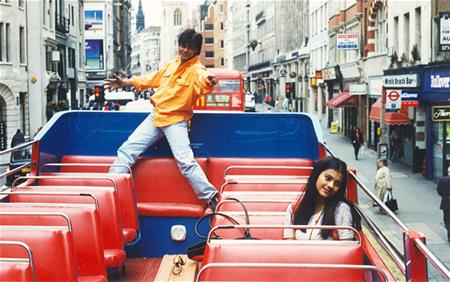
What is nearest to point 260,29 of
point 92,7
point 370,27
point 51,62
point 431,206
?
point 92,7

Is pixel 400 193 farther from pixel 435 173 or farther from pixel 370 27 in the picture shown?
pixel 370 27

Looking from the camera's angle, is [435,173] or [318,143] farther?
[435,173]

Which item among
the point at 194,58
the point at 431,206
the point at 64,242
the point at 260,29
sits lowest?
the point at 431,206

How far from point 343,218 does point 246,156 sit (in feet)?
10.3

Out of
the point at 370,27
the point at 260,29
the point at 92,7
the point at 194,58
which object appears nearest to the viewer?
the point at 194,58

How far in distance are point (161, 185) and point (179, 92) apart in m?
0.90

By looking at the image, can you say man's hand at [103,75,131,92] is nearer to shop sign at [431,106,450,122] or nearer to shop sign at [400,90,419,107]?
shop sign at [431,106,450,122]

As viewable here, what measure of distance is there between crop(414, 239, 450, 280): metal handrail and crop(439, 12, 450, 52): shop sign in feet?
76.6

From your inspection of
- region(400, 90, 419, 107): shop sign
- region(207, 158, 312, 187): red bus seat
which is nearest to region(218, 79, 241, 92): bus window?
region(400, 90, 419, 107): shop sign

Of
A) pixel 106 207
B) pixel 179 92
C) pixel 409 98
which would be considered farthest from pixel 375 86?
pixel 106 207

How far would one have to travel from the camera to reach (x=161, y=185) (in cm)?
759

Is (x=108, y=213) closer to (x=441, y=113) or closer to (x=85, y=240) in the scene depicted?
(x=85, y=240)

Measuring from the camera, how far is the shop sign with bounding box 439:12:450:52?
85.3 feet

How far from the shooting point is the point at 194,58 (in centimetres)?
743
